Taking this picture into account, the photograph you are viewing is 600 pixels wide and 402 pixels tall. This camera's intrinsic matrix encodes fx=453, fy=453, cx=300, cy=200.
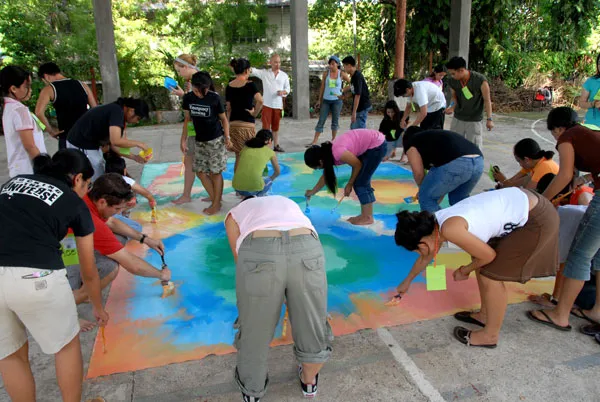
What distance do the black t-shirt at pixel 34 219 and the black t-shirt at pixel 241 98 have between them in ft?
12.5

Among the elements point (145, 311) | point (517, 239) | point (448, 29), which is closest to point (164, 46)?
point (448, 29)

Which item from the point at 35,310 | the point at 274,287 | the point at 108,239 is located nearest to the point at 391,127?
the point at 108,239

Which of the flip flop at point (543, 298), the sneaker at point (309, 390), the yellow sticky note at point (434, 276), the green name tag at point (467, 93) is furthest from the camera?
the green name tag at point (467, 93)

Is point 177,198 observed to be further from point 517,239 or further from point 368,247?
point 517,239

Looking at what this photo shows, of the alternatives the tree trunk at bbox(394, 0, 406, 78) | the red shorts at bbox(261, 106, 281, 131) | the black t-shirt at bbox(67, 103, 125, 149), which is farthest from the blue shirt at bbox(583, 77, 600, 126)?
the tree trunk at bbox(394, 0, 406, 78)

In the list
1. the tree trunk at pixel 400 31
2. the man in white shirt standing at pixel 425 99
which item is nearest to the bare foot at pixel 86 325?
the man in white shirt standing at pixel 425 99

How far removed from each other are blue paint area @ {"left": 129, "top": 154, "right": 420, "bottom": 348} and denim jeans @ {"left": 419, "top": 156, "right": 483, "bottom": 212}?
55 centimetres

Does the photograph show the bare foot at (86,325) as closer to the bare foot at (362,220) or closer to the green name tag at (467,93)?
the bare foot at (362,220)

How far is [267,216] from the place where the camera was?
6.99 ft

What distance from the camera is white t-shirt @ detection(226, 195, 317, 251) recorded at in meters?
2.09

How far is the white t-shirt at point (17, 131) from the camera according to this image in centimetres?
361

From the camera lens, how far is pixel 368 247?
430 centimetres

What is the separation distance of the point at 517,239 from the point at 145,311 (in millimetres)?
2497

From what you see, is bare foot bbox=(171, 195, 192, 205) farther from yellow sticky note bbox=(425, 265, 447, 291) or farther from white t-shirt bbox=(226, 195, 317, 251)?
yellow sticky note bbox=(425, 265, 447, 291)
